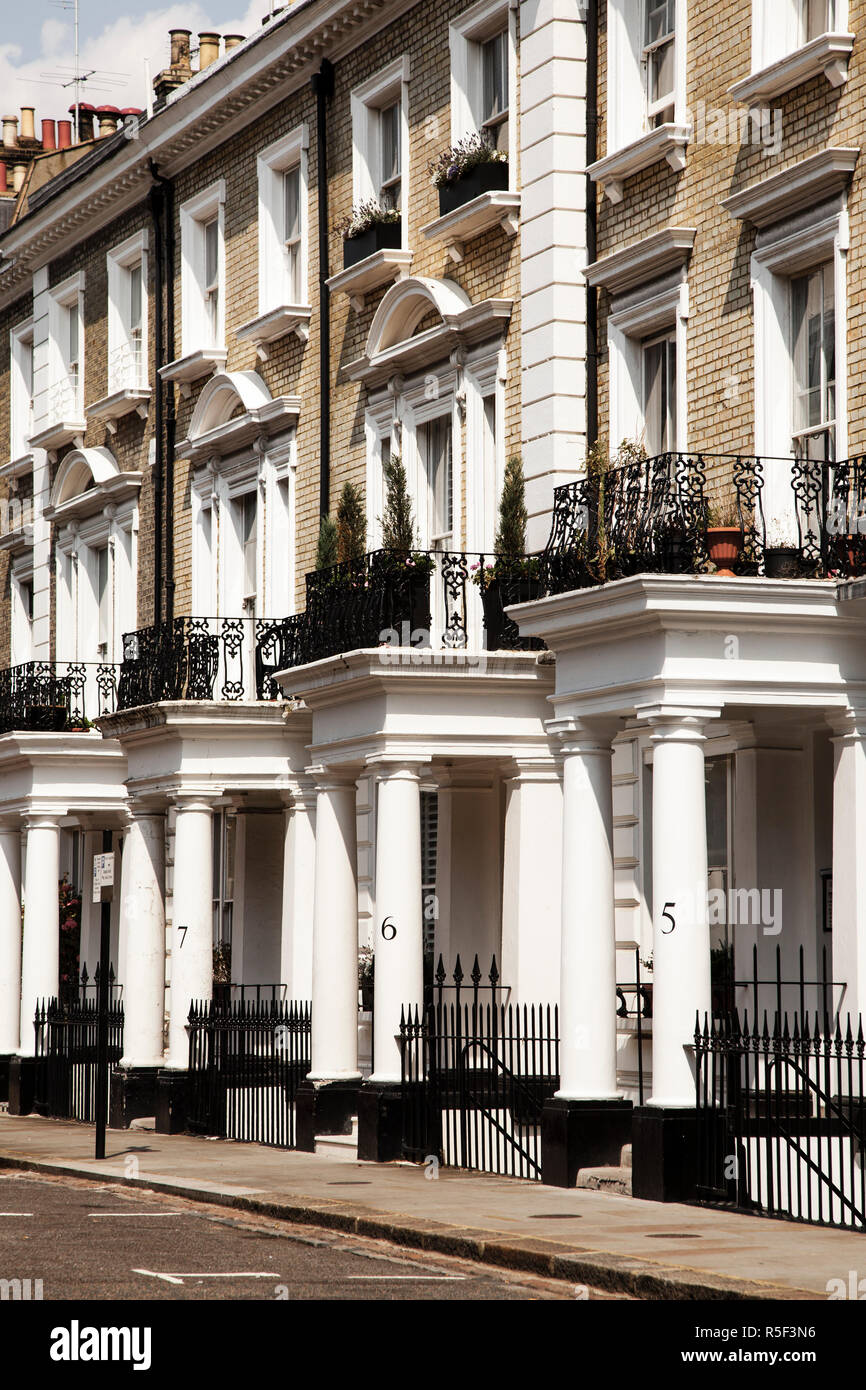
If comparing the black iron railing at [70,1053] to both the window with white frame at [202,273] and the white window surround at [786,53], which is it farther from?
the white window surround at [786,53]

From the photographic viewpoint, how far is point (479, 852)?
22500 mm

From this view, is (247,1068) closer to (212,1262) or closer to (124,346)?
(212,1262)

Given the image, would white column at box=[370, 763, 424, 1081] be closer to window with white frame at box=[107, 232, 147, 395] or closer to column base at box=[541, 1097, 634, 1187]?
column base at box=[541, 1097, 634, 1187]

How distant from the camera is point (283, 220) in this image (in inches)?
1035

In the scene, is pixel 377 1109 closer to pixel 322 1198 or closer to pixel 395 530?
pixel 322 1198

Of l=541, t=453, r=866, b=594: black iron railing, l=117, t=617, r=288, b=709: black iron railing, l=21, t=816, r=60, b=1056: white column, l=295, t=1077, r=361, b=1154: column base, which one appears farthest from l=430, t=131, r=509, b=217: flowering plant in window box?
l=21, t=816, r=60, b=1056: white column

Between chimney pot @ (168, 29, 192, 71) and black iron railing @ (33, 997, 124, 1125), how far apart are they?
13.5 metres

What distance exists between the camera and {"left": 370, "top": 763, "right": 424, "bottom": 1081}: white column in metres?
19.5

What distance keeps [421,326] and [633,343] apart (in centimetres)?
389

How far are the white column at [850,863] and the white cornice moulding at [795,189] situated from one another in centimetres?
395

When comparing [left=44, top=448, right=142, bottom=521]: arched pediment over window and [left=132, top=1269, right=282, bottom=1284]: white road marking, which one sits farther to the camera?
[left=44, top=448, right=142, bottom=521]: arched pediment over window

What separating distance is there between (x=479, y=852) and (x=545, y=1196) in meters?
6.61

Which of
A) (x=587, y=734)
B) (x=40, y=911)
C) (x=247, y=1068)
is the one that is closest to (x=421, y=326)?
(x=587, y=734)

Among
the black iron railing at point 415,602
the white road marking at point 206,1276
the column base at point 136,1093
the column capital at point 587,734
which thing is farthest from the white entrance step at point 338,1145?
the white road marking at point 206,1276
